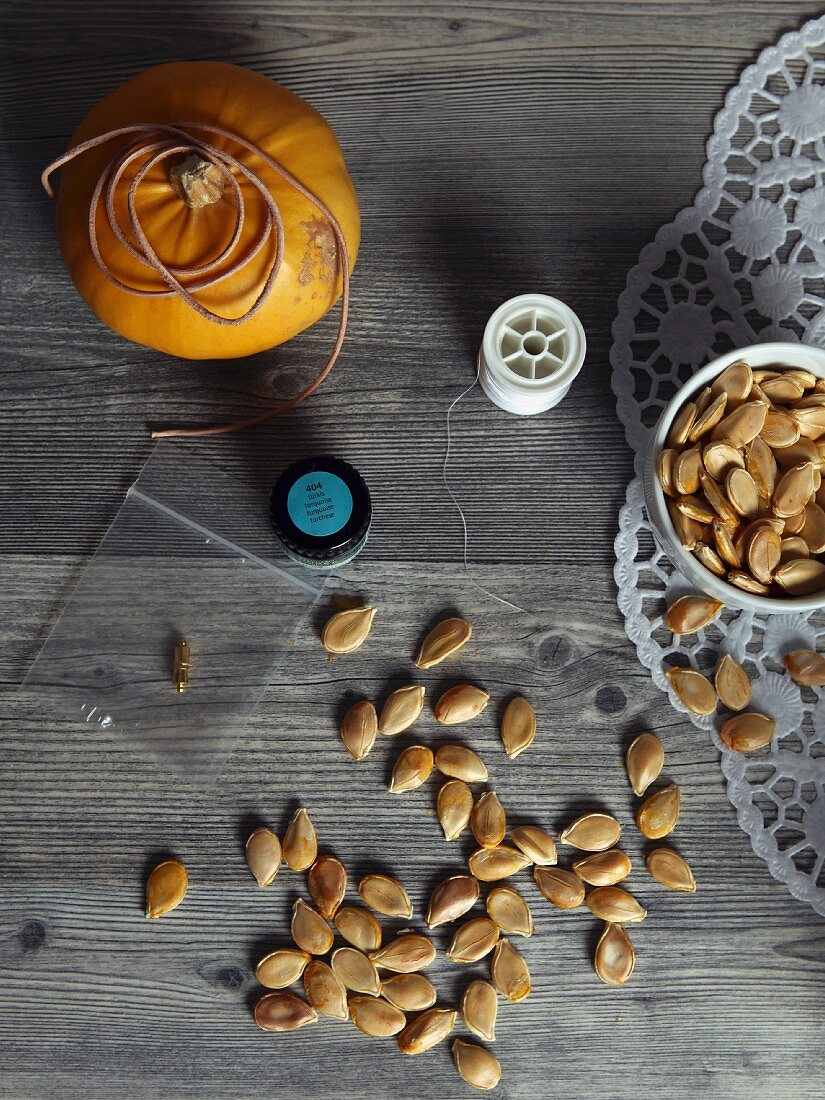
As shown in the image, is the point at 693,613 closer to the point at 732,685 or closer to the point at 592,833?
the point at 732,685

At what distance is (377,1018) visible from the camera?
26.2 inches

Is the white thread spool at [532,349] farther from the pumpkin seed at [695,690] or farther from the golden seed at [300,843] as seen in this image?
the golden seed at [300,843]

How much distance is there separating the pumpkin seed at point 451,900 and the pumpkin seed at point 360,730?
0.12m

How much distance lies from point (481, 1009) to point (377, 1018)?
8 centimetres

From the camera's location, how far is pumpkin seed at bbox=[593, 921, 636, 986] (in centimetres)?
67

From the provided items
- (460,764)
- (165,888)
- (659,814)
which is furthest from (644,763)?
(165,888)

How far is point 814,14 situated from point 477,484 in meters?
0.48

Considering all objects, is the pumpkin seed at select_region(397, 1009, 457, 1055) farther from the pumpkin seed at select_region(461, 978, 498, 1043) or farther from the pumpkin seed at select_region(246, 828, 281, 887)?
the pumpkin seed at select_region(246, 828, 281, 887)

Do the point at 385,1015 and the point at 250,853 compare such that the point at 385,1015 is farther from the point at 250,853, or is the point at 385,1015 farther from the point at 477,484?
the point at 477,484

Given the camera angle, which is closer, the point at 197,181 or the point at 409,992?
the point at 197,181

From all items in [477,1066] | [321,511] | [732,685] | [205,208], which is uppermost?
[205,208]

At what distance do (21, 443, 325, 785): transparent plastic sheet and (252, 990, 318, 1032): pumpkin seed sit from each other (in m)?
0.21

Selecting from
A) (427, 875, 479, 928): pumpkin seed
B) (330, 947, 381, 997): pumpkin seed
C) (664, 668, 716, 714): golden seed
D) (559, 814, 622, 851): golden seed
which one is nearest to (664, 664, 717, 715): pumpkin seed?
(664, 668, 716, 714): golden seed

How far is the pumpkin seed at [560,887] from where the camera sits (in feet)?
2.19
